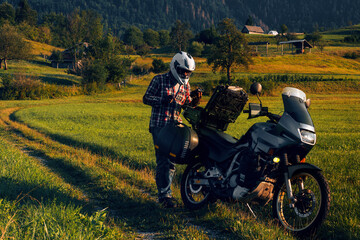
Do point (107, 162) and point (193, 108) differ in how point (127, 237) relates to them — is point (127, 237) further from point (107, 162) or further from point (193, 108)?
point (107, 162)

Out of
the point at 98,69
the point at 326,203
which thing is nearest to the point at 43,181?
the point at 326,203

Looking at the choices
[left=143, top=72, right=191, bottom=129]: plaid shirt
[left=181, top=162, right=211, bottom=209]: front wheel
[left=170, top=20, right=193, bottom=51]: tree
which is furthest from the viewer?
[left=170, top=20, right=193, bottom=51]: tree

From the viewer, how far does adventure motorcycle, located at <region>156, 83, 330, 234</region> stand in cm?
460

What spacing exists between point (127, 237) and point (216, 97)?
2.75 metres

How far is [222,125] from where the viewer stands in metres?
6.41

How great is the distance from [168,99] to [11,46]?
304ft

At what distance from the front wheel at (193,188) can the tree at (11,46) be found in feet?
300

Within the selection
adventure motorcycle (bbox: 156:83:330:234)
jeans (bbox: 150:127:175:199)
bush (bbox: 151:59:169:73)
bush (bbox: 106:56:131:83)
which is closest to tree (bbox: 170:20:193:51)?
bush (bbox: 151:59:169:73)

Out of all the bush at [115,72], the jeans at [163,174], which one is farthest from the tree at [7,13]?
the jeans at [163,174]

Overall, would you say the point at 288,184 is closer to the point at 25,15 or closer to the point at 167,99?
the point at 167,99

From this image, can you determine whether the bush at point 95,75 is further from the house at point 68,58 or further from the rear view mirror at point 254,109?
the rear view mirror at point 254,109

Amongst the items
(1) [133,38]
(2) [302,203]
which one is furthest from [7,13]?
(2) [302,203]

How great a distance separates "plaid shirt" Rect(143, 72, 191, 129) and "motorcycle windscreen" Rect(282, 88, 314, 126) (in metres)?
2.27

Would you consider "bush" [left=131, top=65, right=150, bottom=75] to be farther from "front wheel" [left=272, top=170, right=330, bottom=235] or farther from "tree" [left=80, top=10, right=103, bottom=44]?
"front wheel" [left=272, top=170, right=330, bottom=235]
